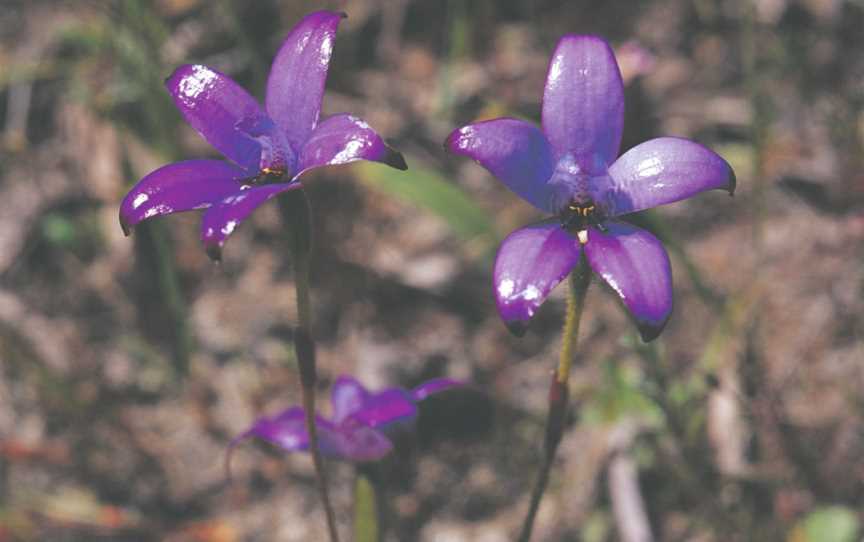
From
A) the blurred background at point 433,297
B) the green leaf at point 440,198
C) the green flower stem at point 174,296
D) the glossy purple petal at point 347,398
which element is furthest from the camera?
the green leaf at point 440,198

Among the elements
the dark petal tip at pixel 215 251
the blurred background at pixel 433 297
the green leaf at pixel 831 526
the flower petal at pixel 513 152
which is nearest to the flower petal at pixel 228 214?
the dark petal tip at pixel 215 251

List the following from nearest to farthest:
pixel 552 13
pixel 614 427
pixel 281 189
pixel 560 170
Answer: pixel 281 189, pixel 560 170, pixel 614 427, pixel 552 13

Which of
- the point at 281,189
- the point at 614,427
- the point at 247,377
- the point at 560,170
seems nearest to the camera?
the point at 281,189

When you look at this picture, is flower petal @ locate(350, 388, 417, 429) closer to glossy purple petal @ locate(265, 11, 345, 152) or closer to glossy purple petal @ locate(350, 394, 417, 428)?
glossy purple petal @ locate(350, 394, 417, 428)

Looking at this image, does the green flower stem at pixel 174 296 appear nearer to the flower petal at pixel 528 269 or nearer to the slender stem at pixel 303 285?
the slender stem at pixel 303 285

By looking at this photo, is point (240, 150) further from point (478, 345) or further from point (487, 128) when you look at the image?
point (478, 345)

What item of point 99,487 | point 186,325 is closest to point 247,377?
point 186,325
